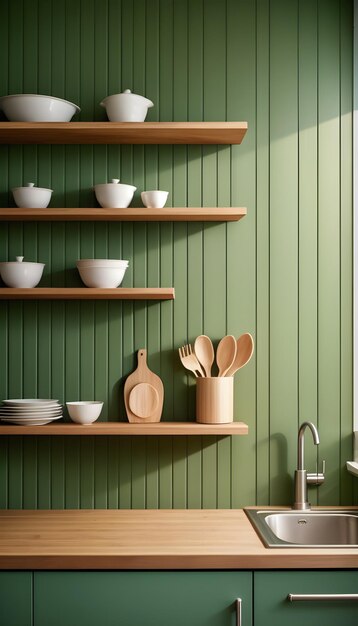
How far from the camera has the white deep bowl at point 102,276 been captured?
251 centimetres

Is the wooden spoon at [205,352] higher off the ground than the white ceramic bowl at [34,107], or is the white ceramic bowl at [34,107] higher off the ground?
the white ceramic bowl at [34,107]

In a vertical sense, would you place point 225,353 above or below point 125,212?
below

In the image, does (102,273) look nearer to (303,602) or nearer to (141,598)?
(141,598)

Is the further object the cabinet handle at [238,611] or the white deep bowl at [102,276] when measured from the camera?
the white deep bowl at [102,276]

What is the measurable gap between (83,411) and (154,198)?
2.63 feet

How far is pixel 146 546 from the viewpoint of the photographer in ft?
6.98

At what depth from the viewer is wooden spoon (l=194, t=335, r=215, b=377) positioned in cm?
262

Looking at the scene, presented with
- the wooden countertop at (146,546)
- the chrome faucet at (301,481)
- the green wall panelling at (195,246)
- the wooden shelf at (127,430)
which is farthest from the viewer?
the green wall panelling at (195,246)

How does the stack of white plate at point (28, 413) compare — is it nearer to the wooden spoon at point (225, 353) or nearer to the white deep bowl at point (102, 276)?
the white deep bowl at point (102, 276)

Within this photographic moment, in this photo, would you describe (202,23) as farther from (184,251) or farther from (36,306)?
(36,306)

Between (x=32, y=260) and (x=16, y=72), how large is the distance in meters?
0.73

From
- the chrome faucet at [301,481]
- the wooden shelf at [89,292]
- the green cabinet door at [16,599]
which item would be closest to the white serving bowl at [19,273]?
the wooden shelf at [89,292]

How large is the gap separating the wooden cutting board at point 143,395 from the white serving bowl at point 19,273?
495 mm

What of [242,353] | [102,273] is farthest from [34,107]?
[242,353]
